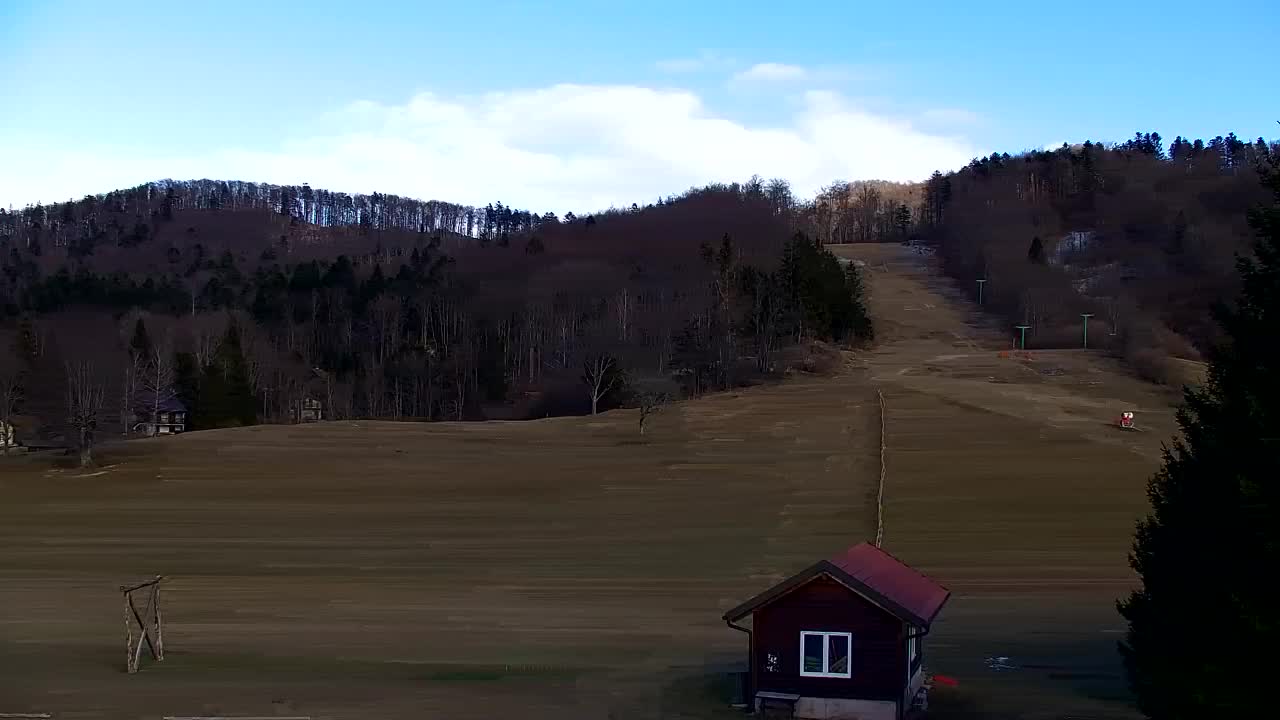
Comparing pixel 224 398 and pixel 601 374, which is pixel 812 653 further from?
pixel 224 398

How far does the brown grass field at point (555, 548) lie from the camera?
67.2ft

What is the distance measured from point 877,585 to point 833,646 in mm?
1284

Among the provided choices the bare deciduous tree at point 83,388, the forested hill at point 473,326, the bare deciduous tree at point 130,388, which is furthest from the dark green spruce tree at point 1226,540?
the bare deciduous tree at point 130,388

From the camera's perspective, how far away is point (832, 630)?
18344 mm

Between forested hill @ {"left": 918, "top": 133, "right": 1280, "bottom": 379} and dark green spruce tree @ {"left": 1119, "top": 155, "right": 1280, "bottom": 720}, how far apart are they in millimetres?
57092

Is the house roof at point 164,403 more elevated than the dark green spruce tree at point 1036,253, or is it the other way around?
the dark green spruce tree at point 1036,253

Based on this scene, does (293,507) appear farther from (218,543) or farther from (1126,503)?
(1126,503)

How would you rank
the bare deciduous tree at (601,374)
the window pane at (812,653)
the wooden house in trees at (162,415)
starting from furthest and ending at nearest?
the wooden house in trees at (162,415)
the bare deciduous tree at (601,374)
the window pane at (812,653)

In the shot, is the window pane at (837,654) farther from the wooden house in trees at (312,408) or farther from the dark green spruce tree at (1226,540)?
the wooden house in trees at (312,408)

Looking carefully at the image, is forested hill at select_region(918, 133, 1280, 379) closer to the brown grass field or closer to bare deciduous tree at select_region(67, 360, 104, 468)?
the brown grass field

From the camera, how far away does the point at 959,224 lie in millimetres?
150125

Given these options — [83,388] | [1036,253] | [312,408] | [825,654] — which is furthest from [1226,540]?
[1036,253]

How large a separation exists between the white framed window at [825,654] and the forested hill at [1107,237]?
185ft

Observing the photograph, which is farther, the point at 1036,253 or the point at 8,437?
the point at 1036,253
